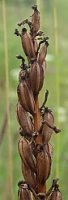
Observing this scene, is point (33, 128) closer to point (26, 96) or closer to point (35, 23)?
point (26, 96)

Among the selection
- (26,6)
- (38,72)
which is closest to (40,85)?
(38,72)

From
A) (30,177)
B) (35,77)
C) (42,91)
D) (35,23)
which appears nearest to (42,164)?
(30,177)

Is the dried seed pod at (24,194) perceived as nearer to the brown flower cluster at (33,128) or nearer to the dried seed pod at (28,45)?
the brown flower cluster at (33,128)

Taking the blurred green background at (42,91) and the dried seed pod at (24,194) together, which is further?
the blurred green background at (42,91)

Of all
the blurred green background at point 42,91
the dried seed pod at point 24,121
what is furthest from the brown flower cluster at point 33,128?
the blurred green background at point 42,91

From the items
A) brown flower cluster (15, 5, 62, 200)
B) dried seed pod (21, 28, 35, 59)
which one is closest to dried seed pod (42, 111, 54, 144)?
brown flower cluster (15, 5, 62, 200)

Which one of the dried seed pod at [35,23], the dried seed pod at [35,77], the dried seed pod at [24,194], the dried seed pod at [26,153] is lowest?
the dried seed pod at [24,194]

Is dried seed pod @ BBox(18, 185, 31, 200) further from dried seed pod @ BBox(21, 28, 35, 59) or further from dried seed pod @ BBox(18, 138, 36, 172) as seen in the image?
dried seed pod @ BBox(21, 28, 35, 59)
